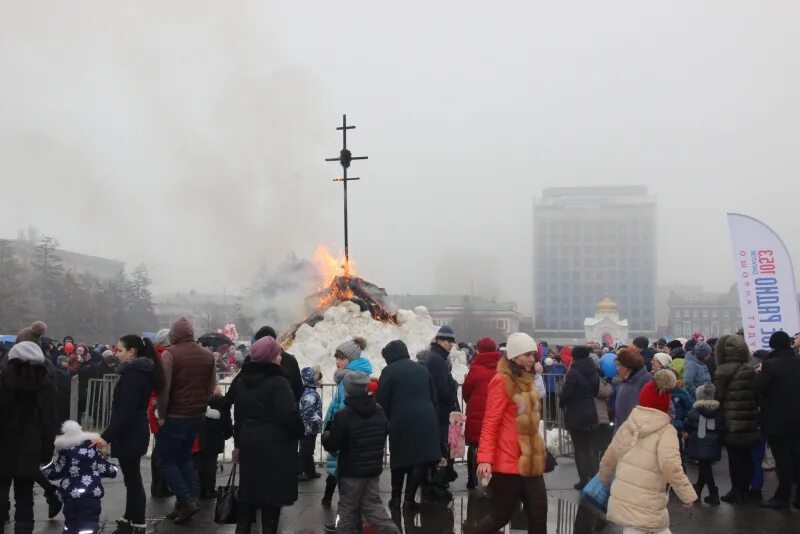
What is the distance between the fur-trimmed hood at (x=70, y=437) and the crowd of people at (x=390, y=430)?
1 cm

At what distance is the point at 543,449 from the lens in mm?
5695

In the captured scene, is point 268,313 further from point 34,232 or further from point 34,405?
point 34,232

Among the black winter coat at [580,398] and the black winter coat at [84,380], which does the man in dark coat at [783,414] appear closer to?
the black winter coat at [580,398]

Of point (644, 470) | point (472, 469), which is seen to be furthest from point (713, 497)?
point (644, 470)

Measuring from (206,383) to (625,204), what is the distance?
11638 centimetres

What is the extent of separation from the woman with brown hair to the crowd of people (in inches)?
0.4

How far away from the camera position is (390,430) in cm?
721

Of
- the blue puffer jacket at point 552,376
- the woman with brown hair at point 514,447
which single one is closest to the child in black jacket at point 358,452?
the woman with brown hair at point 514,447

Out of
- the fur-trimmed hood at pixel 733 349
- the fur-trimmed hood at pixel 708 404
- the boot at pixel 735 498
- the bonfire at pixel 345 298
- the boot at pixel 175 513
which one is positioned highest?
the bonfire at pixel 345 298

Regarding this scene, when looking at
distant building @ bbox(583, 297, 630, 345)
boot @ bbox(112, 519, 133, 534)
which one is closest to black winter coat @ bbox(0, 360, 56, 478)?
boot @ bbox(112, 519, 133, 534)

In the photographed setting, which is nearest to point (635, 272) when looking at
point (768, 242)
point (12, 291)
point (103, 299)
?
point (103, 299)

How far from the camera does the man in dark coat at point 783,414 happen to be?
27.0ft

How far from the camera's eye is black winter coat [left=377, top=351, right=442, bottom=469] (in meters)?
7.18

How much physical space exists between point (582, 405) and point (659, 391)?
10.9 feet
